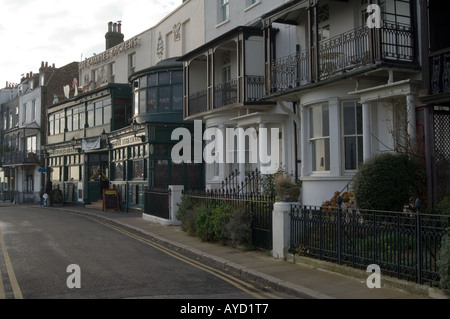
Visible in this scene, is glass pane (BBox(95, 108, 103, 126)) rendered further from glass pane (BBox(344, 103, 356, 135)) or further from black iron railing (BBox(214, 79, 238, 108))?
glass pane (BBox(344, 103, 356, 135))

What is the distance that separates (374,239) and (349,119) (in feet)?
20.2

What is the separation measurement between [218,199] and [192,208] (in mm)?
2170

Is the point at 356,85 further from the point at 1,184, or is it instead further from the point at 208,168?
the point at 1,184

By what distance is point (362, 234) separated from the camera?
9133 millimetres

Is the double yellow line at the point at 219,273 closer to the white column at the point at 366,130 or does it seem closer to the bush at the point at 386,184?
the bush at the point at 386,184

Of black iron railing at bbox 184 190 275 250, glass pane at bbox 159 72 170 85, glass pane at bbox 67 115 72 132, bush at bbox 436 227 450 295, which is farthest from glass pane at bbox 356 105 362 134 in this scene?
glass pane at bbox 67 115 72 132

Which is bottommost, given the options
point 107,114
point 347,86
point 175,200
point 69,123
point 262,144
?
point 175,200

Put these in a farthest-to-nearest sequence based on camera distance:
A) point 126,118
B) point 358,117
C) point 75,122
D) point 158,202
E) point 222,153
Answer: point 75,122 → point 126,118 → point 222,153 → point 158,202 → point 358,117

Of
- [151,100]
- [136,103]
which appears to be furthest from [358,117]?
[136,103]

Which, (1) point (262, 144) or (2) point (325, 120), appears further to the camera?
(1) point (262, 144)

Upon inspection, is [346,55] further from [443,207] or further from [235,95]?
[235,95]

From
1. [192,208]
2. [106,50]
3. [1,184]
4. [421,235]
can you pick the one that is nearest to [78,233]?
[192,208]

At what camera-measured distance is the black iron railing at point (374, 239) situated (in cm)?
779

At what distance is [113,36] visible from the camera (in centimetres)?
3678
